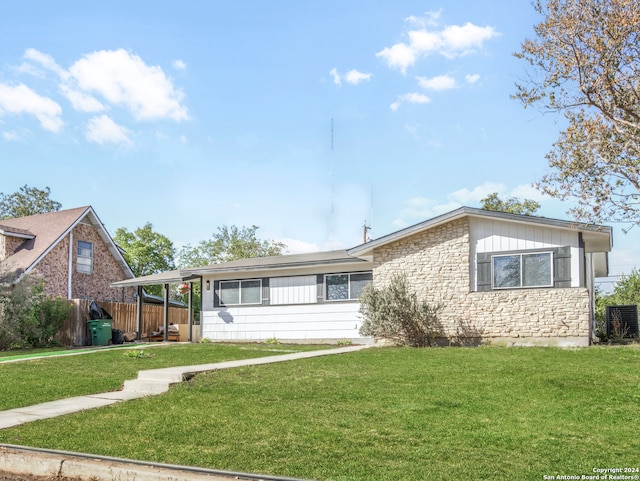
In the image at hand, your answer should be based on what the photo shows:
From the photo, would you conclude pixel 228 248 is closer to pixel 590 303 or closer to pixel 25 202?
pixel 25 202

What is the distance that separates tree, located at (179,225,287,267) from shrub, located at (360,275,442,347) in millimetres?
30237


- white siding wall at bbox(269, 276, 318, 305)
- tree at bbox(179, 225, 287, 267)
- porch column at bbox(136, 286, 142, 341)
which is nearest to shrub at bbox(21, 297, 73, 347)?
porch column at bbox(136, 286, 142, 341)

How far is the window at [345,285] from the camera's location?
20281 mm

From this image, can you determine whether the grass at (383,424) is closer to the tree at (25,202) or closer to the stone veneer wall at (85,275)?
the stone veneer wall at (85,275)

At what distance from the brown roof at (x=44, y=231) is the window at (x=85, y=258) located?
1.11m

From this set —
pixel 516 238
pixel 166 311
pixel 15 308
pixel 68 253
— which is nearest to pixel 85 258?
pixel 68 253

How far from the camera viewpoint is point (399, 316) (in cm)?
1730

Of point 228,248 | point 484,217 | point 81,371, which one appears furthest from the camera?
point 228,248

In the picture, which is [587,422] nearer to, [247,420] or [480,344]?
[247,420]

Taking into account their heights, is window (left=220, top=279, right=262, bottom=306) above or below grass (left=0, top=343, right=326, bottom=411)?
above

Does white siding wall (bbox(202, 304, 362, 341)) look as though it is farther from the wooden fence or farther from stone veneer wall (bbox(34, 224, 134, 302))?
stone veneer wall (bbox(34, 224, 134, 302))

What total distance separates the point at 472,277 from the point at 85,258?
20.5 meters

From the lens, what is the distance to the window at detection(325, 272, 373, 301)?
20.3 meters

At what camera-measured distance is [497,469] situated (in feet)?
17.6
